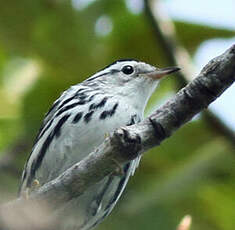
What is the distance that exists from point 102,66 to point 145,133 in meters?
3.65

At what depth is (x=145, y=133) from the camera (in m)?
3.32

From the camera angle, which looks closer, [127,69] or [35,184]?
[35,184]

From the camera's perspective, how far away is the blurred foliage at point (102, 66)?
5.48 meters

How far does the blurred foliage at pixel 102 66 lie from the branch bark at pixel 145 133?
177 cm

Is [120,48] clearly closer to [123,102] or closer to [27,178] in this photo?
[123,102]

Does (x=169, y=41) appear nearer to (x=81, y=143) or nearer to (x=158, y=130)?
(x=81, y=143)

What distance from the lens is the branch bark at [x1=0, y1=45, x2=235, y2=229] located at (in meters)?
3.09

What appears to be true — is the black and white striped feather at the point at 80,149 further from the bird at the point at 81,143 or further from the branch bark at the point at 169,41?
the branch bark at the point at 169,41

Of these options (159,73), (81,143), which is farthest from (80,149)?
(159,73)

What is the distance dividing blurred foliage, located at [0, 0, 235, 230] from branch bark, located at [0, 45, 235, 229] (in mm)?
1772

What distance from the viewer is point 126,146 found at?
3268 millimetres

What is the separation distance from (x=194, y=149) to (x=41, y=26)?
1983 mm

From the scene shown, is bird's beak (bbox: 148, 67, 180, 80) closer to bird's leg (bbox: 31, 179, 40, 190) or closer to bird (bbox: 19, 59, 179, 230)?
bird (bbox: 19, 59, 179, 230)

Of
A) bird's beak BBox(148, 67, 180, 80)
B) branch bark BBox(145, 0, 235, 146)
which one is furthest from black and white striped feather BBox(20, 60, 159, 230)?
branch bark BBox(145, 0, 235, 146)
